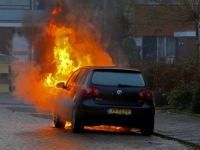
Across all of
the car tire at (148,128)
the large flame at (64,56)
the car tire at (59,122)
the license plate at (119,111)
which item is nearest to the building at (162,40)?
the large flame at (64,56)

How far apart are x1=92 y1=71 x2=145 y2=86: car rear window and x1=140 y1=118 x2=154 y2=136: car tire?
3.02ft

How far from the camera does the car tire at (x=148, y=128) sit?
15617mm

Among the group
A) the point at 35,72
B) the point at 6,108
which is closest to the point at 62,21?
the point at 35,72

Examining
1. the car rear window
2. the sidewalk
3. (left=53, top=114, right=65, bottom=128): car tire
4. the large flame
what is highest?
the large flame

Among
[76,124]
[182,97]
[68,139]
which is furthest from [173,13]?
[68,139]

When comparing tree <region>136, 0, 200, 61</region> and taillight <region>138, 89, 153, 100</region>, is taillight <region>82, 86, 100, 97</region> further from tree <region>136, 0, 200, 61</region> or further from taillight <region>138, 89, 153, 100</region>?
tree <region>136, 0, 200, 61</region>

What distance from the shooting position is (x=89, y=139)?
14492 millimetres

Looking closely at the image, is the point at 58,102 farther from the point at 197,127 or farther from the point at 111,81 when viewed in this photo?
the point at 197,127

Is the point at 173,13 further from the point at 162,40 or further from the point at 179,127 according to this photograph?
the point at 162,40

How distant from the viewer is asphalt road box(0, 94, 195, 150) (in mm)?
13235

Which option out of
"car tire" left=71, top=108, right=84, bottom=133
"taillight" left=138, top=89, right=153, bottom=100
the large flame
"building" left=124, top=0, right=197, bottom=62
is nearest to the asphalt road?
"car tire" left=71, top=108, right=84, bottom=133

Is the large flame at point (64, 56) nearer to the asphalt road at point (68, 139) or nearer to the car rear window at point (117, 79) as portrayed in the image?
the asphalt road at point (68, 139)

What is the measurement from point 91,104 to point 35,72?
6816mm

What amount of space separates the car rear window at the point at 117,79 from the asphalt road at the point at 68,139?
1.18m
